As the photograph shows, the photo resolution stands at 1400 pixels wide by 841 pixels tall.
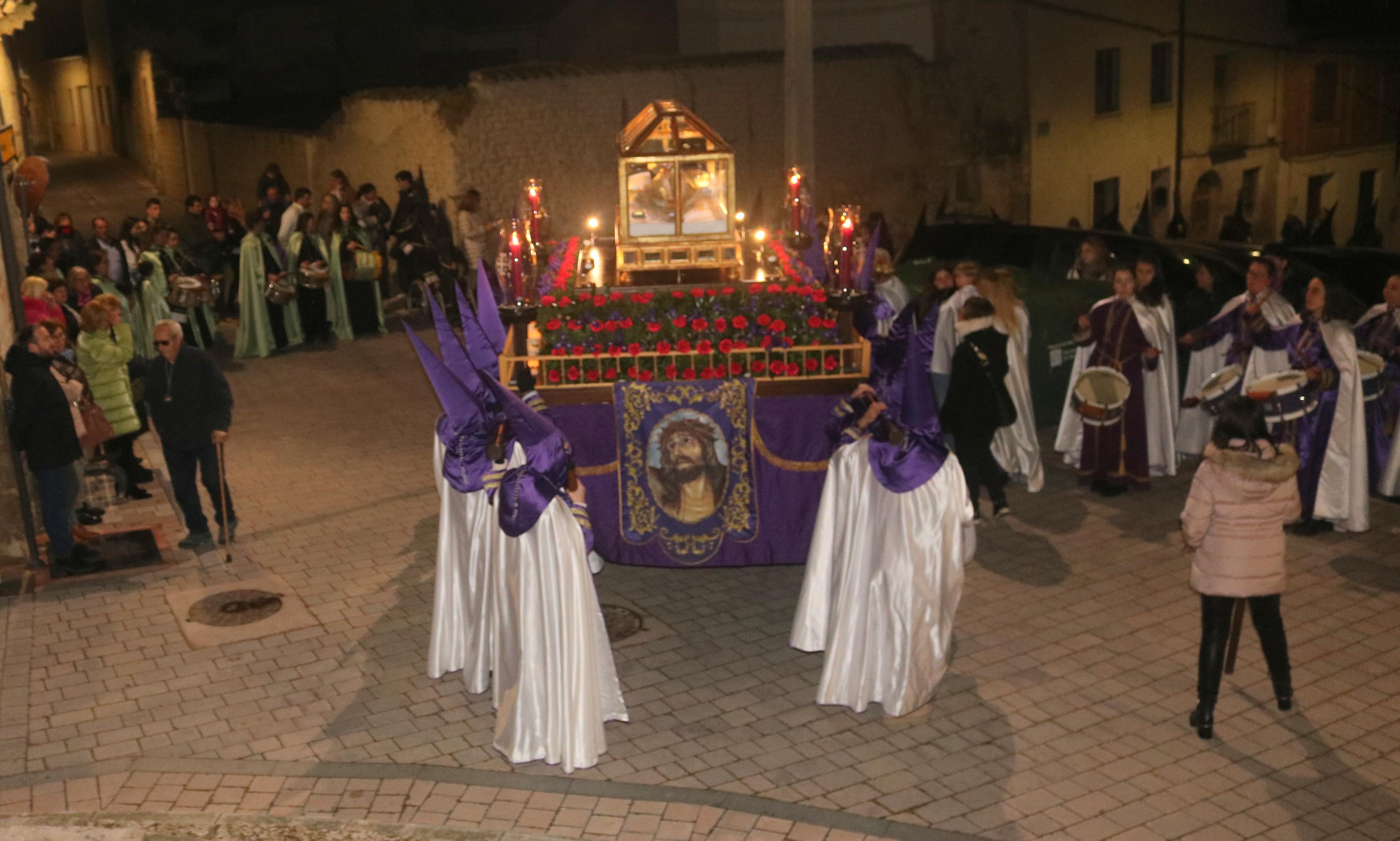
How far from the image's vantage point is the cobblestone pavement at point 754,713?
260 inches

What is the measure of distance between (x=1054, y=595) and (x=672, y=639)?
2.52 metres

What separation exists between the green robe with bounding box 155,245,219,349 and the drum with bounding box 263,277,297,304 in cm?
70

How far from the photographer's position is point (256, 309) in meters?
16.8

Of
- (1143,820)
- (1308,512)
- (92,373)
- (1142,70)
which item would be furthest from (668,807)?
(1142,70)

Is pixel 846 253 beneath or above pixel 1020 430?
above

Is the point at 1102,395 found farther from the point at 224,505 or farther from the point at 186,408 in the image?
the point at 186,408

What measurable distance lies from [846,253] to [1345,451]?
388 cm

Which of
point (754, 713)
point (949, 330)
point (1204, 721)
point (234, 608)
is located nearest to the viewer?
point (1204, 721)

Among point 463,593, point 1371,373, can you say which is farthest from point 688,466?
point 1371,373

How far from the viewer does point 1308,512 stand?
10070 millimetres

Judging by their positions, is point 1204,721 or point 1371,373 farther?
point 1371,373

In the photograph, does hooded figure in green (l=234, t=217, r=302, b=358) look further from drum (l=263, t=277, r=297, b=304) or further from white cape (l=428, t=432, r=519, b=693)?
white cape (l=428, t=432, r=519, b=693)

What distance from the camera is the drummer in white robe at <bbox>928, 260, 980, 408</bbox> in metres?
11.3

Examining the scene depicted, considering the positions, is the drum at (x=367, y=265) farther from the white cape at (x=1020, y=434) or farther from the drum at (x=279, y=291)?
the white cape at (x=1020, y=434)
